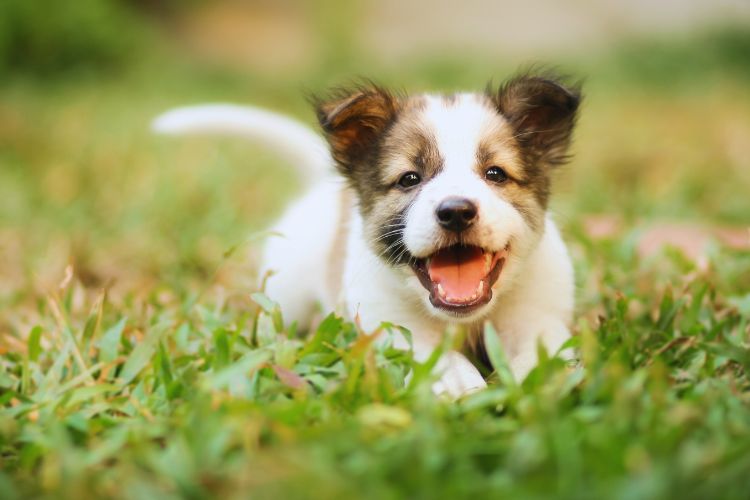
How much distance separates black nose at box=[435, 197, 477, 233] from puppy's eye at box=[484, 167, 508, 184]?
14.1 inches

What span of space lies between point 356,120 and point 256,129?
3.93 ft

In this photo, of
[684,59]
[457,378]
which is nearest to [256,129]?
[457,378]

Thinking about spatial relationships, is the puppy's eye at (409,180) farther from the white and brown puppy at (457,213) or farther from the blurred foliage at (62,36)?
the blurred foliage at (62,36)

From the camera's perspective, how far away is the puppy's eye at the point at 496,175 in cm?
296

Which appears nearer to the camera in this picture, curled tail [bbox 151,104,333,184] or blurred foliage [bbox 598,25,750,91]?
curled tail [bbox 151,104,333,184]

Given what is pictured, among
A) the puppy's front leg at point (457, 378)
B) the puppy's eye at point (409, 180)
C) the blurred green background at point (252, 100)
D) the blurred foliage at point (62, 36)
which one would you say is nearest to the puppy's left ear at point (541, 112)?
the blurred green background at point (252, 100)

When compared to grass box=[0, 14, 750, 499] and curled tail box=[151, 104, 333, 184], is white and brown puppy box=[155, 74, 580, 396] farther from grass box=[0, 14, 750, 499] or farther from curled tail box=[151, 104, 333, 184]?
curled tail box=[151, 104, 333, 184]

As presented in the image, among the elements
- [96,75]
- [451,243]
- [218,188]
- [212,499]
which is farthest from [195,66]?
[212,499]

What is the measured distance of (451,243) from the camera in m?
2.71

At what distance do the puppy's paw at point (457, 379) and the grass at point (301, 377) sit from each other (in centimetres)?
9

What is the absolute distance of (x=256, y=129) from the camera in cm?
428

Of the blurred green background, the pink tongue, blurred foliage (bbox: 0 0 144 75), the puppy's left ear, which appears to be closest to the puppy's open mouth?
the pink tongue

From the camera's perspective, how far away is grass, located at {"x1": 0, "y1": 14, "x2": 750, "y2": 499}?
1.86 m

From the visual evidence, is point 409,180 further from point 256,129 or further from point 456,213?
point 256,129
